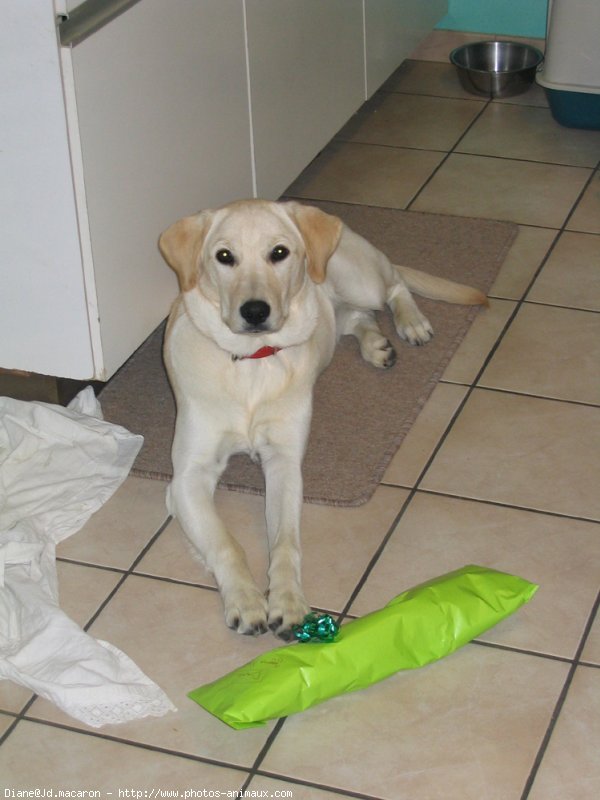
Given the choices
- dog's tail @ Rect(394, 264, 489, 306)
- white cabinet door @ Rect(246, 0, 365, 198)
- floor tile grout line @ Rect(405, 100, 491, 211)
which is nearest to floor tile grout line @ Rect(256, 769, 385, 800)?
dog's tail @ Rect(394, 264, 489, 306)

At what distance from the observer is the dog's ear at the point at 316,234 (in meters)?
2.50

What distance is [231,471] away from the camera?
2.76 m

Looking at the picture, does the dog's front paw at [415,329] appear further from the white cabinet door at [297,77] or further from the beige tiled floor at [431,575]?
the white cabinet door at [297,77]

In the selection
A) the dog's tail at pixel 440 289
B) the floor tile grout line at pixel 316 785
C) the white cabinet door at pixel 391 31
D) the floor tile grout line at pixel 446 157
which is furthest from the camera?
the white cabinet door at pixel 391 31

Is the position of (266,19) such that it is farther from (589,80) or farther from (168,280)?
(589,80)

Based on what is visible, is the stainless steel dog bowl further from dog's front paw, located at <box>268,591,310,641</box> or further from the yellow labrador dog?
dog's front paw, located at <box>268,591,310,641</box>

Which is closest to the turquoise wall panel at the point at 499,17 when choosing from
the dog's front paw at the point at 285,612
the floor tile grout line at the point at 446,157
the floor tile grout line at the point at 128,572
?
the floor tile grout line at the point at 446,157

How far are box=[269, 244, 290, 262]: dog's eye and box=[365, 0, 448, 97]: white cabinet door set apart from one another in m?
1.80

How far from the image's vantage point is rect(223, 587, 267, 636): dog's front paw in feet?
7.32

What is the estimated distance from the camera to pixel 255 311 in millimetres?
2396

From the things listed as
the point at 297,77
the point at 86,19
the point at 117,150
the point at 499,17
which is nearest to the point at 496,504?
the point at 117,150

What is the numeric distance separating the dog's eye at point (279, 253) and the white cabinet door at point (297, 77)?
957 mm

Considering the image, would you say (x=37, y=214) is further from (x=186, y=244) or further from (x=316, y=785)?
(x=316, y=785)

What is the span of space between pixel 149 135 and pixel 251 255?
1.67 feet
